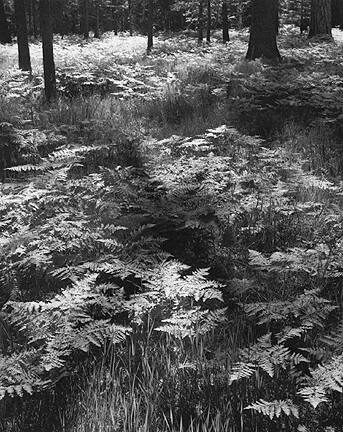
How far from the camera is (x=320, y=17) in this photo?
13.9 metres

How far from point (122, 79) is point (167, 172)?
5362mm

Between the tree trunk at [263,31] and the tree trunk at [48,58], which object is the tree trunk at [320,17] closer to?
the tree trunk at [263,31]

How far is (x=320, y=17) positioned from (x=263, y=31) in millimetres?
4591

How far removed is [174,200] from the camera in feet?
11.4

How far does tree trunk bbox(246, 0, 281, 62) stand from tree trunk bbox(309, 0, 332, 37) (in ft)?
12.0

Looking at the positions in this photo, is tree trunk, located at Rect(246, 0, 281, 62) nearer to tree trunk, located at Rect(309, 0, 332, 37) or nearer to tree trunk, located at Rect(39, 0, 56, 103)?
tree trunk, located at Rect(309, 0, 332, 37)

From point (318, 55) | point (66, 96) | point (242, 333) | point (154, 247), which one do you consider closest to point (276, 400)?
point (242, 333)

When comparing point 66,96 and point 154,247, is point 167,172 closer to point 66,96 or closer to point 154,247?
point 154,247

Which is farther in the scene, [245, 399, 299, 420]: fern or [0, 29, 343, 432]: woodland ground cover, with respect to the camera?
[0, 29, 343, 432]: woodland ground cover

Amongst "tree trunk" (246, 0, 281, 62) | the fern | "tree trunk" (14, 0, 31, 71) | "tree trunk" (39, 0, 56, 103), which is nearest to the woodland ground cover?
the fern

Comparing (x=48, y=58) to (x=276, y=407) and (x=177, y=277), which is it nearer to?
(x=177, y=277)

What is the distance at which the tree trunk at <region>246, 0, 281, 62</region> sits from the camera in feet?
33.6

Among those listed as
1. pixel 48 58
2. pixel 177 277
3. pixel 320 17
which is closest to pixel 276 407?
pixel 177 277

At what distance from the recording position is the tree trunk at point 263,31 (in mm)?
10242
